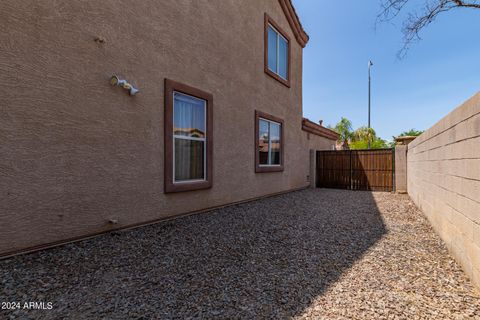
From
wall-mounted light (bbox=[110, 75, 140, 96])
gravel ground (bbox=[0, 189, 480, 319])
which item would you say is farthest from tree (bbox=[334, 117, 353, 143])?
wall-mounted light (bbox=[110, 75, 140, 96])

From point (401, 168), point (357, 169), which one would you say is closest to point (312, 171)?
point (357, 169)

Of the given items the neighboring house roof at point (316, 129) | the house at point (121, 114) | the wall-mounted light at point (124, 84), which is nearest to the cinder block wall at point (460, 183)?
the house at point (121, 114)

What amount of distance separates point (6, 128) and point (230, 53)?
18.2 ft

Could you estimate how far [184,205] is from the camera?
5.66 metres

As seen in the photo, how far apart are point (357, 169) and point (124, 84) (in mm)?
11490

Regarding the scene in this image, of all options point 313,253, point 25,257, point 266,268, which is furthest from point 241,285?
point 25,257

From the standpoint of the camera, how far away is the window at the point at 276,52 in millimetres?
9128

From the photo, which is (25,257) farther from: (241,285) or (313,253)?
→ (313,253)

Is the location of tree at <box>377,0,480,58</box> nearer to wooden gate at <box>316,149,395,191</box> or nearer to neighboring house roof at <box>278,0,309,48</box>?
neighboring house roof at <box>278,0,309,48</box>

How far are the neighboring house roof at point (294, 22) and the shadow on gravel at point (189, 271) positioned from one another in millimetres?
9226

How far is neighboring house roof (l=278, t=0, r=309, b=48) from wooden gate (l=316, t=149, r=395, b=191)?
5718 mm

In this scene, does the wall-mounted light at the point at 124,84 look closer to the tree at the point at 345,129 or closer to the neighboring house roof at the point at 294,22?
the neighboring house roof at the point at 294,22

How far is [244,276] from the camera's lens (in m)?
2.93

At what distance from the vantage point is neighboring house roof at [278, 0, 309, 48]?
10.3 metres
